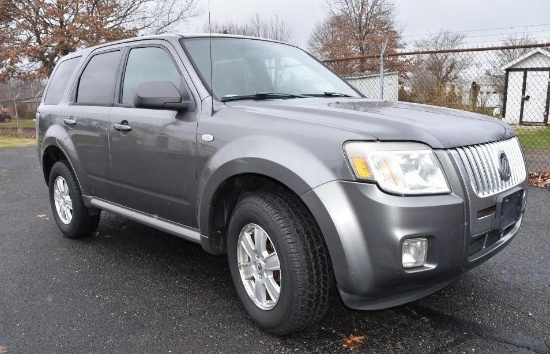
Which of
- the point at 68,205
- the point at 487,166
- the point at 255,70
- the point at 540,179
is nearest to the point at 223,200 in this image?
the point at 255,70

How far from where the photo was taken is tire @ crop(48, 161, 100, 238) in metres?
4.39

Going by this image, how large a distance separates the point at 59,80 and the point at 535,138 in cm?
1132

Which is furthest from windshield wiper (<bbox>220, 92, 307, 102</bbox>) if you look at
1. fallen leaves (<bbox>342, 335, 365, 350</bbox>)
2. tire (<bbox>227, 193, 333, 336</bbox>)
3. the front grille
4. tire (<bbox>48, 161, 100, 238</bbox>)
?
tire (<bbox>48, 161, 100, 238</bbox>)

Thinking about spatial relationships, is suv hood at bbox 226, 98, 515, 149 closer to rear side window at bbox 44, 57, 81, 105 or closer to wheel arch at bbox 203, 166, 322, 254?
wheel arch at bbox 203, 166, 322, 254

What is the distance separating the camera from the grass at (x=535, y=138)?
1032 cm

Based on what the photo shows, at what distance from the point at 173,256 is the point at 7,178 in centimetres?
614

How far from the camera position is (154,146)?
3.27 meters

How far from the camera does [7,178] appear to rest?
8.62 meters

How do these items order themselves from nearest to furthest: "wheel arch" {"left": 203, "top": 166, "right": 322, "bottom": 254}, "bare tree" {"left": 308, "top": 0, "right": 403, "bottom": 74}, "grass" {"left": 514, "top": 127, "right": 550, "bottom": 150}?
"wheel arch" {"left": 203, "top": 166, "right": 322, "bottom": 254} < "grass" {"left": 514, "top": 127, "right": 550, "bottom": 150} < "bare tree" {"left": 308, "top": 0, "right": 403, "bottom": 74}

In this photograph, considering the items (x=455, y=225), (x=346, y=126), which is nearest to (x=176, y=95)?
(x=346, y=126)

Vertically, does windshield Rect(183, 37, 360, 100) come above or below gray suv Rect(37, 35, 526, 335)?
above

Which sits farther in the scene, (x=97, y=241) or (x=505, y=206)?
(x=97, y=241)

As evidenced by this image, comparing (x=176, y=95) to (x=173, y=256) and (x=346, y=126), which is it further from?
(x=173, y=256)

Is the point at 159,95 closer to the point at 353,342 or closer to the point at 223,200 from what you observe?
the point at 223,200
